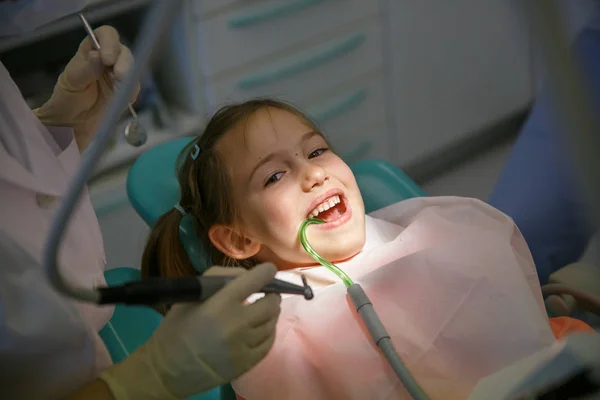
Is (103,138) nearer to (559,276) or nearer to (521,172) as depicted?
(559,276)

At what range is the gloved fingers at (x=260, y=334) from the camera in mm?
874

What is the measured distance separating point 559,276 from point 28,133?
91cm

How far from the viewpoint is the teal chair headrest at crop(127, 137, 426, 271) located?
4.95 ft

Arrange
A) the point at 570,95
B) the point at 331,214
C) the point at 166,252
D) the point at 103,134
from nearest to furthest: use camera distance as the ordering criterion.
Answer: the point at 570,95, the point at 103,134, the point at 331,214, the point at 166,252

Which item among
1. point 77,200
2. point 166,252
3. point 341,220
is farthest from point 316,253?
point 77,200

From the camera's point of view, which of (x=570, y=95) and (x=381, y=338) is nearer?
(x=570, y=95)

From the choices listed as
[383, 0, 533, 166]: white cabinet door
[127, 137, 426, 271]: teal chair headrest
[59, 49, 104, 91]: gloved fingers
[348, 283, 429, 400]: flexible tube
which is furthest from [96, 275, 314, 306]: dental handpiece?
[383, 0, 533, 166]: white cabinet door

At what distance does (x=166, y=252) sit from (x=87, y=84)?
36cm

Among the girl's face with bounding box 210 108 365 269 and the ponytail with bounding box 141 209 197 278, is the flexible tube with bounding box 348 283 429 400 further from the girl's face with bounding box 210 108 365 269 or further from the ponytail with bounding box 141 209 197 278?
the ponytail with bounding box 141 209 197 278

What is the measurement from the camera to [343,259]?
4.18 feet

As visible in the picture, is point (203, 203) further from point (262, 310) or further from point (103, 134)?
point (103, 134)

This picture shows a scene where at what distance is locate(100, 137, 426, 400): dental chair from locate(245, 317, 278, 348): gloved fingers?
49 centimetres

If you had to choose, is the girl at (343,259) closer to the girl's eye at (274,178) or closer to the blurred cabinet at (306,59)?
the girl's eye at (274,178)

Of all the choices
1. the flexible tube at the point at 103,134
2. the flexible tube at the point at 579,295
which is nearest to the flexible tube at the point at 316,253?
the flexible tube at the point at 579,295
